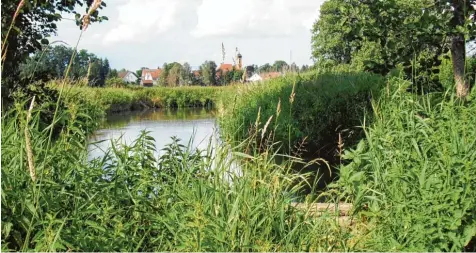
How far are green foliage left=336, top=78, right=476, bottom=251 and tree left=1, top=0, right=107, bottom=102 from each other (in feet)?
11.7

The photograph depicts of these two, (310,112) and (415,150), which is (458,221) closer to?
(415,150)

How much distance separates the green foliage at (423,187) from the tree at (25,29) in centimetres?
356

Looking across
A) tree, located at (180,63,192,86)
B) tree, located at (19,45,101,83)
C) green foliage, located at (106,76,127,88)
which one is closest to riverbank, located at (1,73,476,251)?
tree, located at (19,45,101,83)

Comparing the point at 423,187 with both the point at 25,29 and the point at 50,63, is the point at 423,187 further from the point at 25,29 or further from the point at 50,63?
the point at 50,63

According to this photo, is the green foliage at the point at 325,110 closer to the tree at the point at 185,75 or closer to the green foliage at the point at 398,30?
the green foliage at the point at 398,30

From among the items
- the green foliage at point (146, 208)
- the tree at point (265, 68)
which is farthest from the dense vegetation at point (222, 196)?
the tree at point (265, 68)

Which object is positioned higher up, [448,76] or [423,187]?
[448,76]

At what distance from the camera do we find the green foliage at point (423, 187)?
3.18m

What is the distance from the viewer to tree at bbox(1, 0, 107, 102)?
18.8ft

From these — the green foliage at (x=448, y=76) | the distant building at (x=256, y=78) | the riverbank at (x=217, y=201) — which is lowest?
the riverbank at (x=217, y=201)

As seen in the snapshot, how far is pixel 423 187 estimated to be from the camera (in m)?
3.33

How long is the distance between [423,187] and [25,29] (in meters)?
4.76

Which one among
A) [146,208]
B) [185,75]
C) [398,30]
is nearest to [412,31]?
[398,30]

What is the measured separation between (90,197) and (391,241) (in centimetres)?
176
